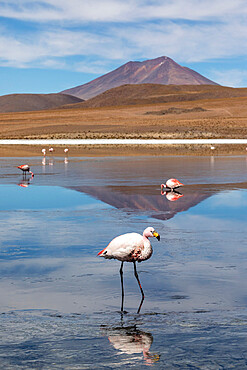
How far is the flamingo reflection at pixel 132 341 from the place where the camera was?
216 inches

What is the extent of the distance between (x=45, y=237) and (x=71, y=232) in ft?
2.19

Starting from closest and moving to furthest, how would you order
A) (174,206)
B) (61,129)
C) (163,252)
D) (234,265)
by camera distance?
(234,265) → (163,252) → (174,206) → (61,129)

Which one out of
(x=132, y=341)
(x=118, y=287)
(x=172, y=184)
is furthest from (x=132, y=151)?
(x=132, y=341)

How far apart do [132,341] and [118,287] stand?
6.08 feet

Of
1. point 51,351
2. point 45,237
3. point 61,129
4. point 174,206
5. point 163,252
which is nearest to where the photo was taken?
point 51,351

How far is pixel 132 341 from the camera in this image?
19.2 ft

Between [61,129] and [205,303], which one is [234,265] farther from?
[61,129]

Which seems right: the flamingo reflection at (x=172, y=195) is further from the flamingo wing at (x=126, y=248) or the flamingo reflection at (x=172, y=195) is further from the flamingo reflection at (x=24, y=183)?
the flamingo wing at (x=126, y=248)

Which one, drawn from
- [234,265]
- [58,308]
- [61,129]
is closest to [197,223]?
[234,265]

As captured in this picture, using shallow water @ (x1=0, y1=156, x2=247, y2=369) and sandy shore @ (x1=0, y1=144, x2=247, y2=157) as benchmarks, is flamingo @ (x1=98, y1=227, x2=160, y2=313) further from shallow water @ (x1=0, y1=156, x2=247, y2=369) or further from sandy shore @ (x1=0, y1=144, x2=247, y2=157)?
sandy shore @ (x1=0, y1=144, x2=247, y2=157)

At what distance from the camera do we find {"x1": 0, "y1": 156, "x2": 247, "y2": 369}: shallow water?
556 centimetres

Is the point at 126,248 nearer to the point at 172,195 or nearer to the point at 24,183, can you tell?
the point at 172,195

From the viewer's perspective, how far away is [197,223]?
1246cm

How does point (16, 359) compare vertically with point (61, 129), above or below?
below
